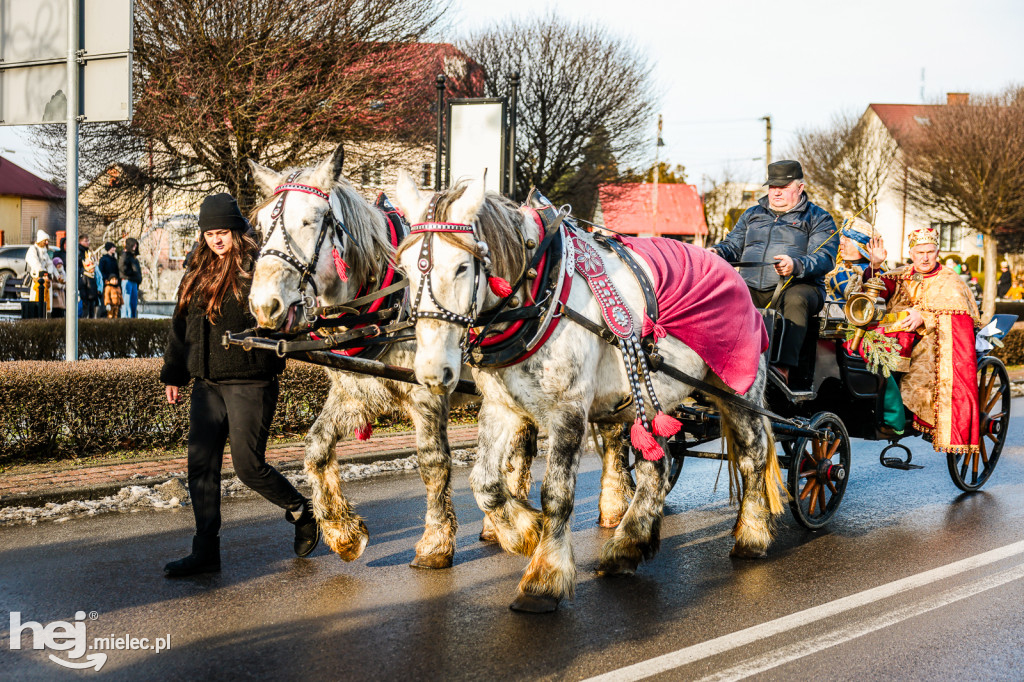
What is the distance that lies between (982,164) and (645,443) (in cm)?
3586

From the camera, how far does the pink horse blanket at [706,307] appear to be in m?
5.50

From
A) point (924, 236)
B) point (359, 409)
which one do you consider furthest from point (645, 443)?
point (924, 236)

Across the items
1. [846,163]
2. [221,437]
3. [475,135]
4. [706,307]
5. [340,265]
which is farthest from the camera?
[846,163]

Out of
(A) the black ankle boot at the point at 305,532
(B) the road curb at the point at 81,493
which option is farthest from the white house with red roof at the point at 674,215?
(A) the black ankle boot at the point at 305,532

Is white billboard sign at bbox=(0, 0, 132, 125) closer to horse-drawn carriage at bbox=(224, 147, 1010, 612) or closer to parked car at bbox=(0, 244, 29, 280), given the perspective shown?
horse-drawn carriage at bbox=(224, 147, 1010, 612)

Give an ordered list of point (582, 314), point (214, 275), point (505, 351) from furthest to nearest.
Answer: point (214, 275)
point (582, 314)
point (505, 351)

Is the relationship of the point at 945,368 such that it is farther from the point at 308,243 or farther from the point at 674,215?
the point at 674,215

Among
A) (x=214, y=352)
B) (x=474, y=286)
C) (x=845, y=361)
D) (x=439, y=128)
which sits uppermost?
(x=439, y=128)

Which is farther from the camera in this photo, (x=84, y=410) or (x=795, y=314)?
(x=84, y=410)

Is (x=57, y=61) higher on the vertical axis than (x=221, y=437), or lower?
higher

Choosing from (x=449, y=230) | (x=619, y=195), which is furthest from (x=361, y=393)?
(x=619, y=195)

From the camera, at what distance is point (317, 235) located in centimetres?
509

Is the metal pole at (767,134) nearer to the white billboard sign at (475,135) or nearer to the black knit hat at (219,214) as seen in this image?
the white billboard sign at (475,135)

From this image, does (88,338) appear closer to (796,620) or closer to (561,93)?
(796,620)
